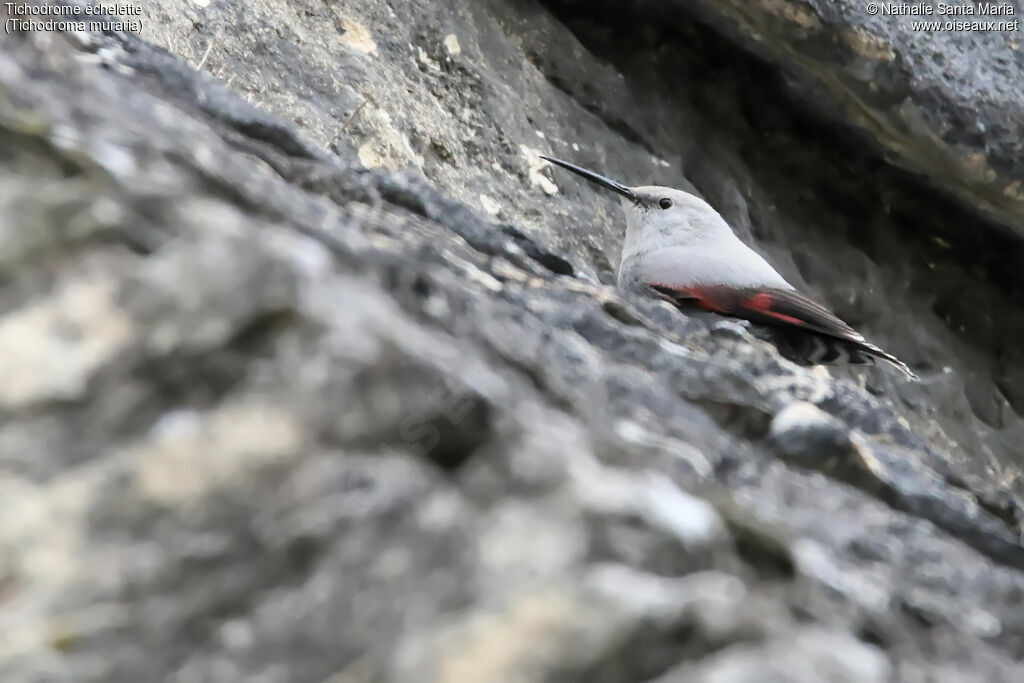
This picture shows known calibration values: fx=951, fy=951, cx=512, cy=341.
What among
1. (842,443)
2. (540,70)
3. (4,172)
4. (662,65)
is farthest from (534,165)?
(4,172)

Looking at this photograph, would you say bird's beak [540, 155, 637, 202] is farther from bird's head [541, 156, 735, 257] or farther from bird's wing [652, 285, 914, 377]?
Answer: bird's wing [652, 285, 914, 377]

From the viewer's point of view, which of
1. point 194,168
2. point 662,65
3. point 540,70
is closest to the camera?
point 194,168

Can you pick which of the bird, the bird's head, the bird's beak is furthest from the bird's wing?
the bird's beak

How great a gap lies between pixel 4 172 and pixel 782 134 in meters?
3.10

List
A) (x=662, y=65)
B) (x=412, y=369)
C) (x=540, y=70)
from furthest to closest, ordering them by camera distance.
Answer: (x=662, y=65)
(x=540, y=70)
(x=412, y=369)

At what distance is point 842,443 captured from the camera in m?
1.27

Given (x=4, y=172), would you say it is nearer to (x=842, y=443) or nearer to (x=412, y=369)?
(x=412, y=369)

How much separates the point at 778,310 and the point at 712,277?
0.70ft

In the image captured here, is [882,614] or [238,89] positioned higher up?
[882,614]

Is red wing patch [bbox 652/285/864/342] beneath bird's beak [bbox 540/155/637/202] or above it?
above

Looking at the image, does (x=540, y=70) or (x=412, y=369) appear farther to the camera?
(x=540, y=70)

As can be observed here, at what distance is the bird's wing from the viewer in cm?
219

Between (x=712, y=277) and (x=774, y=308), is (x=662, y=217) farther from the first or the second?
(x=774, y=308)

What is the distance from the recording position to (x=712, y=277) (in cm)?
235
